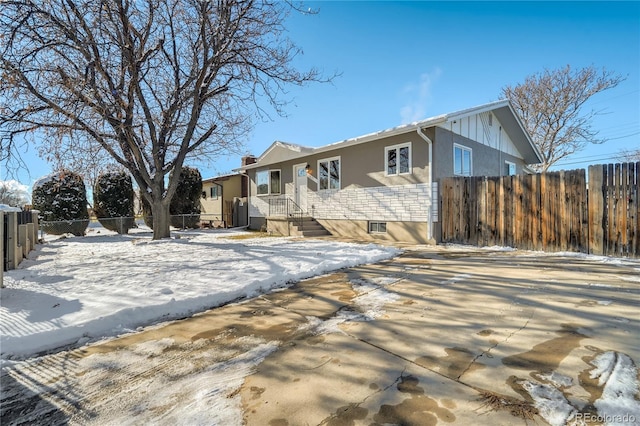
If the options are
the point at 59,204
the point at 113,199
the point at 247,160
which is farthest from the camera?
the point at 247,160

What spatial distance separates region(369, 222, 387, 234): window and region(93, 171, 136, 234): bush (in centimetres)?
Answer: 1200

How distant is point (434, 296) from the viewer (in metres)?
3.76

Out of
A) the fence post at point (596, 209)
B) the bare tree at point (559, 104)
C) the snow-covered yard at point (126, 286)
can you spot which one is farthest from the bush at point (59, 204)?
the bare tree at point (559, 104)

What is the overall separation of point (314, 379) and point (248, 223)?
15130mm

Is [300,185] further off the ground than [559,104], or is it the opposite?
[559,104]

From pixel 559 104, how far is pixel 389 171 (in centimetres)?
1647

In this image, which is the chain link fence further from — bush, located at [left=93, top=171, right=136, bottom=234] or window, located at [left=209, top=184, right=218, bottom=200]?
window, located at [left=209, top=184, right=218, bottom=200]

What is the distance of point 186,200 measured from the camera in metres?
17.3

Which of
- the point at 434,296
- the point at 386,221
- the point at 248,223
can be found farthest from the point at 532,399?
the point at 248,223

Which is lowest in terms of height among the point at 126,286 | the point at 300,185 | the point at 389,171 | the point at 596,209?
the point at 126,286

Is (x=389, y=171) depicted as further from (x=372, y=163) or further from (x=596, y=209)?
(x=596, y=209)

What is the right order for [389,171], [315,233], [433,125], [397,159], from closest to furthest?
1. [433,125]
2. [397,159]
3. [389,171]
4. [315,233]

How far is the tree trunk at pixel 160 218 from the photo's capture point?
984 centimetres

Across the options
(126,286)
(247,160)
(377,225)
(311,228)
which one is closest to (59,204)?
(247,160)
